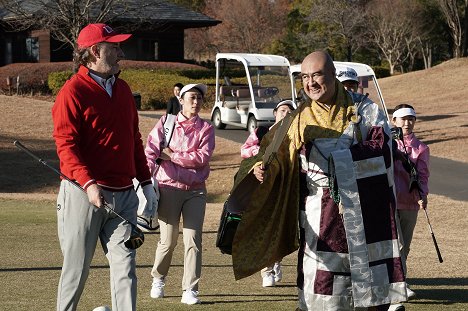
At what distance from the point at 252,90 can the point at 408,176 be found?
812 inches

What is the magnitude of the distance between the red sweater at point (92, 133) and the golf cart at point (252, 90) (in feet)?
75.0

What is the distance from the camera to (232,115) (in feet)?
101

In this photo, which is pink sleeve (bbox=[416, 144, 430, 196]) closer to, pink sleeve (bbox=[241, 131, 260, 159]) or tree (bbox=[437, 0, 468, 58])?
pink sleeve (bbox=[241, 131, 260, 159])

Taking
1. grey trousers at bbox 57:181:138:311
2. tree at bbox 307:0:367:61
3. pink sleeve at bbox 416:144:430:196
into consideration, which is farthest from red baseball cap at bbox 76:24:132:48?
tree at bbox 307:0:367:61

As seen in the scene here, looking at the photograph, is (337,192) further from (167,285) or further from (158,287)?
(167,285)

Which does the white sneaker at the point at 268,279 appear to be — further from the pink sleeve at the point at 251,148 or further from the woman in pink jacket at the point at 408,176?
the woman in pink jacket at the point at 408,176

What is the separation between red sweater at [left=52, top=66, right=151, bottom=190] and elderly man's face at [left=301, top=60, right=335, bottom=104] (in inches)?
46.5

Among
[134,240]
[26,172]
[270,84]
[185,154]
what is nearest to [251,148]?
[185,154]

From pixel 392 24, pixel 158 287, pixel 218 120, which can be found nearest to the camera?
pixel 158 287

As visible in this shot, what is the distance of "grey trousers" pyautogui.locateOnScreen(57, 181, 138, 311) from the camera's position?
606cm

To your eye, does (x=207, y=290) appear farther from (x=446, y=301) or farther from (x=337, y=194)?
(x=337, y=194)

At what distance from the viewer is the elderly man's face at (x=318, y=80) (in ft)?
19.4

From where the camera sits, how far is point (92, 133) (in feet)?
19.8

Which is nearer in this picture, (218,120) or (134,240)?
(134,240)
